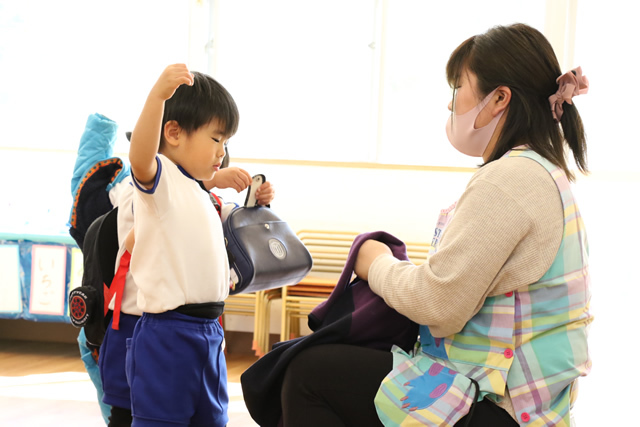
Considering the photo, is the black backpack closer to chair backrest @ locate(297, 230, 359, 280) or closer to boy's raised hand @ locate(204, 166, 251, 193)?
boy's raised hand @ locate(204, 166, 251, 193)

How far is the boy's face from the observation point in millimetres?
1494

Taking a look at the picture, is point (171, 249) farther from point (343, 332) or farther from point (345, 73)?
point (345, 73)

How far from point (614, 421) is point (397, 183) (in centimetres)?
184

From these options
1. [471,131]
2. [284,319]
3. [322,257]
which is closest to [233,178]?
[471,131]

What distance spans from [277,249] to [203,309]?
0.28m

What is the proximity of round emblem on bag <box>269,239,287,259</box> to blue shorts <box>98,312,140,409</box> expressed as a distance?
361 millimetres

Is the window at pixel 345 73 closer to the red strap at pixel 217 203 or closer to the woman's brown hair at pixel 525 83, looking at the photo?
the red strap at pixel 217 203

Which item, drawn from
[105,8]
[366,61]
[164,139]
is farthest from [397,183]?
[164,139]

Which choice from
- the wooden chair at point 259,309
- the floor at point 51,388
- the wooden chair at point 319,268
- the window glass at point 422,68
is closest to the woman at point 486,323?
the floor at point 51,388

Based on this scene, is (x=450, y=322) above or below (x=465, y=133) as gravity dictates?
below

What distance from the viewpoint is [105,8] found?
442cm

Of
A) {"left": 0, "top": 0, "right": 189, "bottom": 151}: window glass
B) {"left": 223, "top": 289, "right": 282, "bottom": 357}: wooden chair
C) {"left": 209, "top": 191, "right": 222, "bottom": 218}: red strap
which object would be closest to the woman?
{"left": 209, "top": 191, "right": 222, "bottom": 218}: red strap

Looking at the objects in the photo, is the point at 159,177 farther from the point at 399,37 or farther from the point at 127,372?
the point at 399,37

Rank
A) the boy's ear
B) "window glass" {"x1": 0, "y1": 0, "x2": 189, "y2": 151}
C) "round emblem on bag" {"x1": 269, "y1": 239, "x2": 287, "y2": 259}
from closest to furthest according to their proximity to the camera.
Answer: the boy's ear
"round emblem on bag" {"x1": 269, "y1": 239, "x2": 287, "y2": 259}
"window glass" {"x1": 0, "y1": 0, "x2": 189, "y2": 151}
